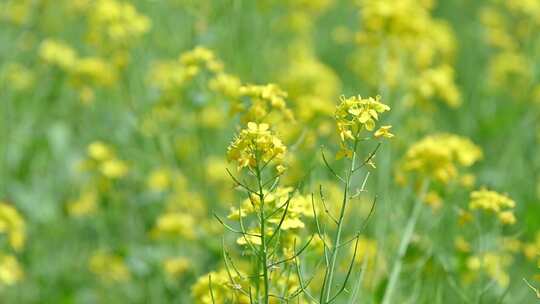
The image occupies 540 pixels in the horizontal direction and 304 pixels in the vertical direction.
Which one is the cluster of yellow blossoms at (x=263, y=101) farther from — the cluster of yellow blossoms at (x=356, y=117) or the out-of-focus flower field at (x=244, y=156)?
the cluster of yellow blossoms at (x=356, y=117)

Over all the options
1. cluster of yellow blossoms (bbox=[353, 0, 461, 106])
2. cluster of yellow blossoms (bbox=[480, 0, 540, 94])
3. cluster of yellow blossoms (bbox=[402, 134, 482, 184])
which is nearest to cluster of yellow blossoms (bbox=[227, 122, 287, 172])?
cluster of yellow blossoms (bbox=[402, 134, 482, 184])

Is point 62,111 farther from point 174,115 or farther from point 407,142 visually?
point 407,142

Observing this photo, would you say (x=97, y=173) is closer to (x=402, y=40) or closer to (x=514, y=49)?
(x=402, y=40)

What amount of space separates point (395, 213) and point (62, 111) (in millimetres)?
2433

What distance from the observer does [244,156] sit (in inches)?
77.8

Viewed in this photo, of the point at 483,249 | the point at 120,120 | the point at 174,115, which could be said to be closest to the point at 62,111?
the point at 120,120

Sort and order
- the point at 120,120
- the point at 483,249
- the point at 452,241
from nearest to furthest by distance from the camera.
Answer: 1. the point at 483,249
2. the point at 452,241
3. the point at 120,120

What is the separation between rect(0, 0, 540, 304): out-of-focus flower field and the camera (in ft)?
9.43

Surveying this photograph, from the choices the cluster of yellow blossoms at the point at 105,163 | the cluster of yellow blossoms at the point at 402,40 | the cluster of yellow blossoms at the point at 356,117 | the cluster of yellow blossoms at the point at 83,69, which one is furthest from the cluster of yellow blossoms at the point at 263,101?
the cluster of yellow blossoms at the point at 83,69

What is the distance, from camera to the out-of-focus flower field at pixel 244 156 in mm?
2875

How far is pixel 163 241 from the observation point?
13.2 ft

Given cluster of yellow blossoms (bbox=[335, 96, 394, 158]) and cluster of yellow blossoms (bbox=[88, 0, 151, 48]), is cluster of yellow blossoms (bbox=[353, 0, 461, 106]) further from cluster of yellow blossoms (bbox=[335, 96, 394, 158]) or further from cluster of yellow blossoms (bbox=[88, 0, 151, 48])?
cluster of yellow blossoms (bbox=[335, 96, 394, 158])

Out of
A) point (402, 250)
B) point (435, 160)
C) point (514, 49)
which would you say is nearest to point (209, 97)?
point (435, 160)

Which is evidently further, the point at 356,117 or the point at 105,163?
the point at 105,163
